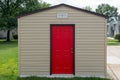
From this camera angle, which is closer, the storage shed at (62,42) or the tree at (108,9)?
the storage shed at (62,42)

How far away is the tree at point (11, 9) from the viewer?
41719mm

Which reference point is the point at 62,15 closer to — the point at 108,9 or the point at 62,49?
the point at 62,49

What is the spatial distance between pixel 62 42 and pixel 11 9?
3595 cm

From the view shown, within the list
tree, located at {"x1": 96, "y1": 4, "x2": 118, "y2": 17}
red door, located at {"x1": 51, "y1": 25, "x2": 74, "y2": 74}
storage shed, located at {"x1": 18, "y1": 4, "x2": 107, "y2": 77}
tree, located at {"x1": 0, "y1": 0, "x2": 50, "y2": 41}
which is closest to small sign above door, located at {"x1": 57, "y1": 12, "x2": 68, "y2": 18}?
storage shed, located at {"x1": 18, "y1": 4, "x2": 107, "y2": 77}

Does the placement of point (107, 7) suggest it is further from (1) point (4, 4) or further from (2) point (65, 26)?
(2) point (65, 26)

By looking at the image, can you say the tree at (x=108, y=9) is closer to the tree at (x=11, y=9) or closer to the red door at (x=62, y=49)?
the tree at (x=11, y=9)

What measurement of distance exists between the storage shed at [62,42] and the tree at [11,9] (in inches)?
1220

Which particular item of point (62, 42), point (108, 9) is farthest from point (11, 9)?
point (108, 9)

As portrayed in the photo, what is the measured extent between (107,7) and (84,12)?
103867 millimetres

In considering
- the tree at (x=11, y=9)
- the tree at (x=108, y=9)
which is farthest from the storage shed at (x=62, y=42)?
the tree at (x=108, y=9)

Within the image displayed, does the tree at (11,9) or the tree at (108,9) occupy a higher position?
the tree at (108,9)

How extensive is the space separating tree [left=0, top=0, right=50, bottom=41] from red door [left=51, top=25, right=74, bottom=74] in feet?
102

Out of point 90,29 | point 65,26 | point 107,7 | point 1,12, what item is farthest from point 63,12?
point 107,7

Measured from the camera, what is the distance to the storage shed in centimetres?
1100
